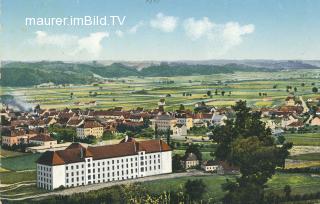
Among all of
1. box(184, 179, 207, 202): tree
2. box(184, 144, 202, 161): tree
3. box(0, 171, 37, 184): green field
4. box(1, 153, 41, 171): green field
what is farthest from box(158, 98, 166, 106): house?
box(0, 171, 37, 184): green field

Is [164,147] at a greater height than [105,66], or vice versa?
[105,66]

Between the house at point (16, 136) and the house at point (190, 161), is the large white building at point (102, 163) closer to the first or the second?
the house at point (190, 161)

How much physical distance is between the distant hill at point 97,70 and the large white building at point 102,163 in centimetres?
92

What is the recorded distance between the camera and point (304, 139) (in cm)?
841

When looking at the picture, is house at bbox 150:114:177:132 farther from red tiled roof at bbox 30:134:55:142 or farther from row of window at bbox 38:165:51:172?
row of window at bbox 38:165:51:172

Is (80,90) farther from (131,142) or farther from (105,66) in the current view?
(131,142)

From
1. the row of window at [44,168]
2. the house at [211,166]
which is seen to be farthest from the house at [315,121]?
the row of window at [44,168]

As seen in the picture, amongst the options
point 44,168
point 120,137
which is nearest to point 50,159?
point 44,168

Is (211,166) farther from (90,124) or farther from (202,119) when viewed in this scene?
(90,124)

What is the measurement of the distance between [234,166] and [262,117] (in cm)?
88

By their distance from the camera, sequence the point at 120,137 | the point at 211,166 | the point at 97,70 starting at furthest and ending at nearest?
the point at 97,70 → the point at 120,137 → the point at 211,166

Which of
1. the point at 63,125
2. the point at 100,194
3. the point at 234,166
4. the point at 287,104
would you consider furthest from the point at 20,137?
the point at 287,104

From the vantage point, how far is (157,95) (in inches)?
333

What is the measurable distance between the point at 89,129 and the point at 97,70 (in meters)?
0.74
